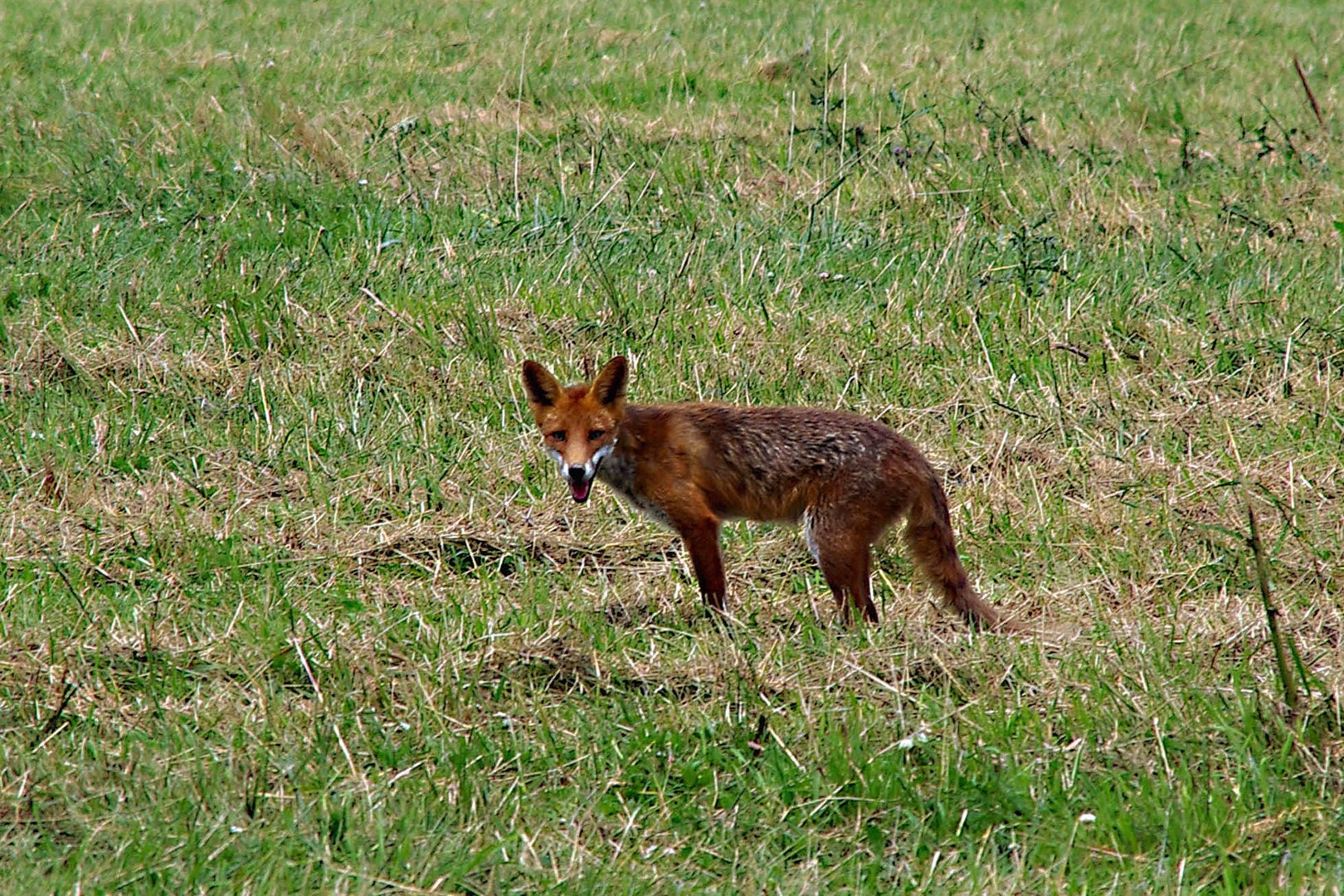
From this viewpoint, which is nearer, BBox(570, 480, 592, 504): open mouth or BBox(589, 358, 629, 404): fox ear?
BBox(570, 480, 592, 504): open mouth

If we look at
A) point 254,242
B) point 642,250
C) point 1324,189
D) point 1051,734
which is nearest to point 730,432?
point 1051,734

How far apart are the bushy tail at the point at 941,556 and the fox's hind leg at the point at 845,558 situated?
20cm

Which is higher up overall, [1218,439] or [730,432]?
[730,432]

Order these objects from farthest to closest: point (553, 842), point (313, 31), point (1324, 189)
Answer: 1. point (313, 31)
2. point (1324, 189)
3. point (553, 842)

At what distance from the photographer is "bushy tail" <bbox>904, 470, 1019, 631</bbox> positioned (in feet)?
19.4

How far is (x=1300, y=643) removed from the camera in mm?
5527

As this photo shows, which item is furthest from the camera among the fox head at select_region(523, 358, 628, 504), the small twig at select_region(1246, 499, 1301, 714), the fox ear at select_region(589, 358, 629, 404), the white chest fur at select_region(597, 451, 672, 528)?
the white chest fur at select_region(597, 451, 672, 528)

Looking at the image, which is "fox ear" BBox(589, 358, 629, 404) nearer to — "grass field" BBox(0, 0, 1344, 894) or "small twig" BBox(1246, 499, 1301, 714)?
"grass field" BBox(0, 0, 1344, 894)

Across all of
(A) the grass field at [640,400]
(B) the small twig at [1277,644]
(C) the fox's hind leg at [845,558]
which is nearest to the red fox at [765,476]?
(C) the fox's hind leg at [845,558]

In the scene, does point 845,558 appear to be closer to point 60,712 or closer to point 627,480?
point 627,480

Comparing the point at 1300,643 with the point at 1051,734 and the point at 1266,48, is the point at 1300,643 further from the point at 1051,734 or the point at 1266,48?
the point at 1266,48

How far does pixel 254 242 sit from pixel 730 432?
4.39 metres

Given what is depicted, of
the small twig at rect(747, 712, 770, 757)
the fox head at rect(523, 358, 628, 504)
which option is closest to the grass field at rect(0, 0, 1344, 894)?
the small twig at rect(747, 712, 770, 757)

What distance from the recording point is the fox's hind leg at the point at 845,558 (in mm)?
5906
